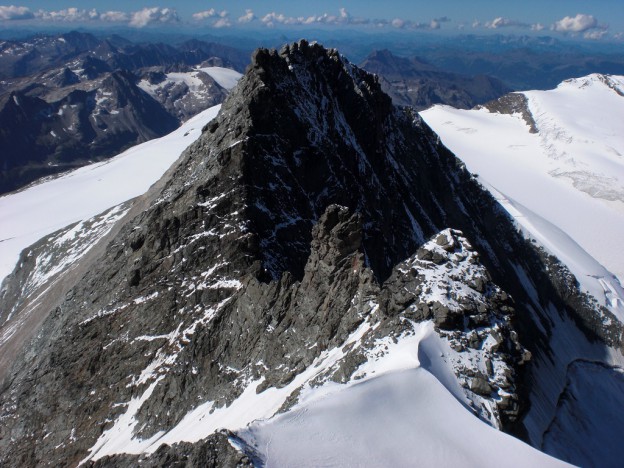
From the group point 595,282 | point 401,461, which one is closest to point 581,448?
point 401,461

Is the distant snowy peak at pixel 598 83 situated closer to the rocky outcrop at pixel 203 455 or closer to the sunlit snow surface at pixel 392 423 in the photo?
the sunlit snow surface at pixel 392 423

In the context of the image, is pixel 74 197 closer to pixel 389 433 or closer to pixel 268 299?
pixel 268 299

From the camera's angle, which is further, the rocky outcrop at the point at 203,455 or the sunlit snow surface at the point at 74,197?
the sunlit snow surface at the point at 74,197

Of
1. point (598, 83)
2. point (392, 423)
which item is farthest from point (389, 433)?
point (598, 83)

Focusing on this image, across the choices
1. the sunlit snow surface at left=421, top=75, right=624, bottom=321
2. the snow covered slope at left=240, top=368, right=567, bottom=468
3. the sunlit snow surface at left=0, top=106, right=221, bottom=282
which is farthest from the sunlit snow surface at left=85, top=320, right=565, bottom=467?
the sunlit snow surface at left=0, top=106, right=221, bottom=282

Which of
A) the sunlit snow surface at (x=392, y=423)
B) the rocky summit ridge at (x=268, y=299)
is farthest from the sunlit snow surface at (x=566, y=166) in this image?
the sunlit snow surface at (x=392, y=423)

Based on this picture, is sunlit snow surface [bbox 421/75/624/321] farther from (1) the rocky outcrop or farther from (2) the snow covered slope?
(1) the rocky outcrop

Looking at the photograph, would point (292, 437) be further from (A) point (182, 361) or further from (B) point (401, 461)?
(A) point (182, 361)
